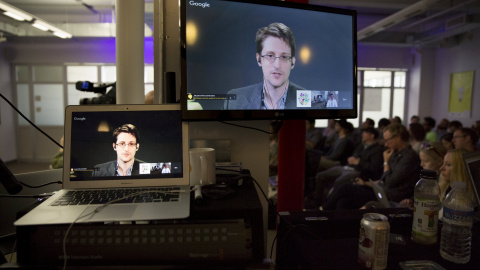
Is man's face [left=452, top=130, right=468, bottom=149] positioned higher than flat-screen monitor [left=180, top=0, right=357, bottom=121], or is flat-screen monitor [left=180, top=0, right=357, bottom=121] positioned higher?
flat-screen monitor [left=180, top=0, right=357, bottom=121]

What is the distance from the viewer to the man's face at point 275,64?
115cm

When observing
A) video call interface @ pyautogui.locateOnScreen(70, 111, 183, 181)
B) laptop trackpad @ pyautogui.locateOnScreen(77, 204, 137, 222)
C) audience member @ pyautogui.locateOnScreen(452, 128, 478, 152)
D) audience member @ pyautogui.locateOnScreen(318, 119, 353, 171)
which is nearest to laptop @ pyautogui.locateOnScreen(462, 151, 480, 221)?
video call interface @ pyautogui.locateOnScreen(70, 111, 183, 181)

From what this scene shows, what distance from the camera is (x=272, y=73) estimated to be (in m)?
1.16

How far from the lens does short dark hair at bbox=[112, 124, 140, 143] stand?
1029mm

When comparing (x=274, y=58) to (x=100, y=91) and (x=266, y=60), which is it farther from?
(x=100, y=91)

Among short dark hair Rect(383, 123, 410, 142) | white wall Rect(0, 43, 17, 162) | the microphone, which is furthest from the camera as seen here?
white wall Rect(0, 43, 17, 162)

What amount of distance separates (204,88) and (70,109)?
46cm

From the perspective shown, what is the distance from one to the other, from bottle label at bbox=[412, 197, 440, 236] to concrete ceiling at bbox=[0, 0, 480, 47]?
4.63m

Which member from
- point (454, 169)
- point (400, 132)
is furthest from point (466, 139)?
point (454, 169)

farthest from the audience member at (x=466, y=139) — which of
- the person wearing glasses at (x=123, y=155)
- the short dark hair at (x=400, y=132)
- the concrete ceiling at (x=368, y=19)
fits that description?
the person wearing glasses at (x=123, y=155)

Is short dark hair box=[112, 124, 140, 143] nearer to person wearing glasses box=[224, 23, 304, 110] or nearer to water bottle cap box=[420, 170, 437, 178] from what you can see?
person wearing glasses box=[224, 23, 304, 110]

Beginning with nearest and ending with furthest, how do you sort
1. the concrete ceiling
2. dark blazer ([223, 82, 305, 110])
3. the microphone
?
1. the microphone
2. dark blazer ([223, 82, 305, 110])
3. the concrete ceiling

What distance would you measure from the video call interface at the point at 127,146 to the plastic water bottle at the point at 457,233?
35.9 inches

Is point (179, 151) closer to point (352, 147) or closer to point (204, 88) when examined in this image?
point (204, 88)
